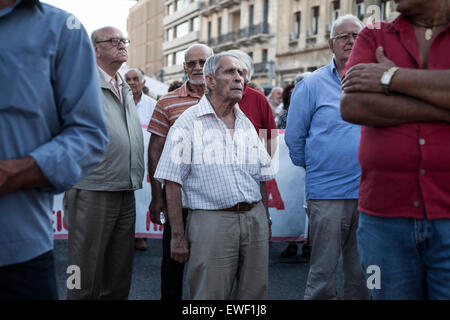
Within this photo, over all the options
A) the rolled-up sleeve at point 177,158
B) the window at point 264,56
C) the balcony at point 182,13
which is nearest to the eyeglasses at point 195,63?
the rolled-up sleeve at point 177,158

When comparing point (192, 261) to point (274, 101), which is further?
point (274, 101)

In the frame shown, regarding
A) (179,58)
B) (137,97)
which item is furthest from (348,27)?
(179,58)

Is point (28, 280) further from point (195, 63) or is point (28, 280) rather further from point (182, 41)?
point (182, 41)

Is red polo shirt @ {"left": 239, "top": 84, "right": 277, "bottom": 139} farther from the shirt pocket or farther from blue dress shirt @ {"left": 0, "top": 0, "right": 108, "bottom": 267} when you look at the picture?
the shirt pocket

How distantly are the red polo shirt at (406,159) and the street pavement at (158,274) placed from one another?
298 cm

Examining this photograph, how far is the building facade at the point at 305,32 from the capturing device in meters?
31.2

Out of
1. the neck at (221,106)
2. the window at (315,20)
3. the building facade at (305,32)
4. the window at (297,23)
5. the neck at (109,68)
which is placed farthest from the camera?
the window at (297,23)

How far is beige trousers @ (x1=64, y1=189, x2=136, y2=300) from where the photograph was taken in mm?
3611

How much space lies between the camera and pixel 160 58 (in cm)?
6919

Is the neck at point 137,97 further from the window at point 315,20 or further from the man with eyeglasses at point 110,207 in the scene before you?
the window at point 315,20

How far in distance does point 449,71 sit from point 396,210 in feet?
1.83

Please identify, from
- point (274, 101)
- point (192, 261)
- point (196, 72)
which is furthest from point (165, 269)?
point (274, 101)

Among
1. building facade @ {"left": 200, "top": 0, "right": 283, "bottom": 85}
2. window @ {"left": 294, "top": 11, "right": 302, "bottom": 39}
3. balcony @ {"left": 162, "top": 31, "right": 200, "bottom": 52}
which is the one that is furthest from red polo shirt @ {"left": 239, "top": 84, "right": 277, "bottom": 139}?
balcony @ {"left": 162, "top": 31, "right": 200, "bottom": 52}
